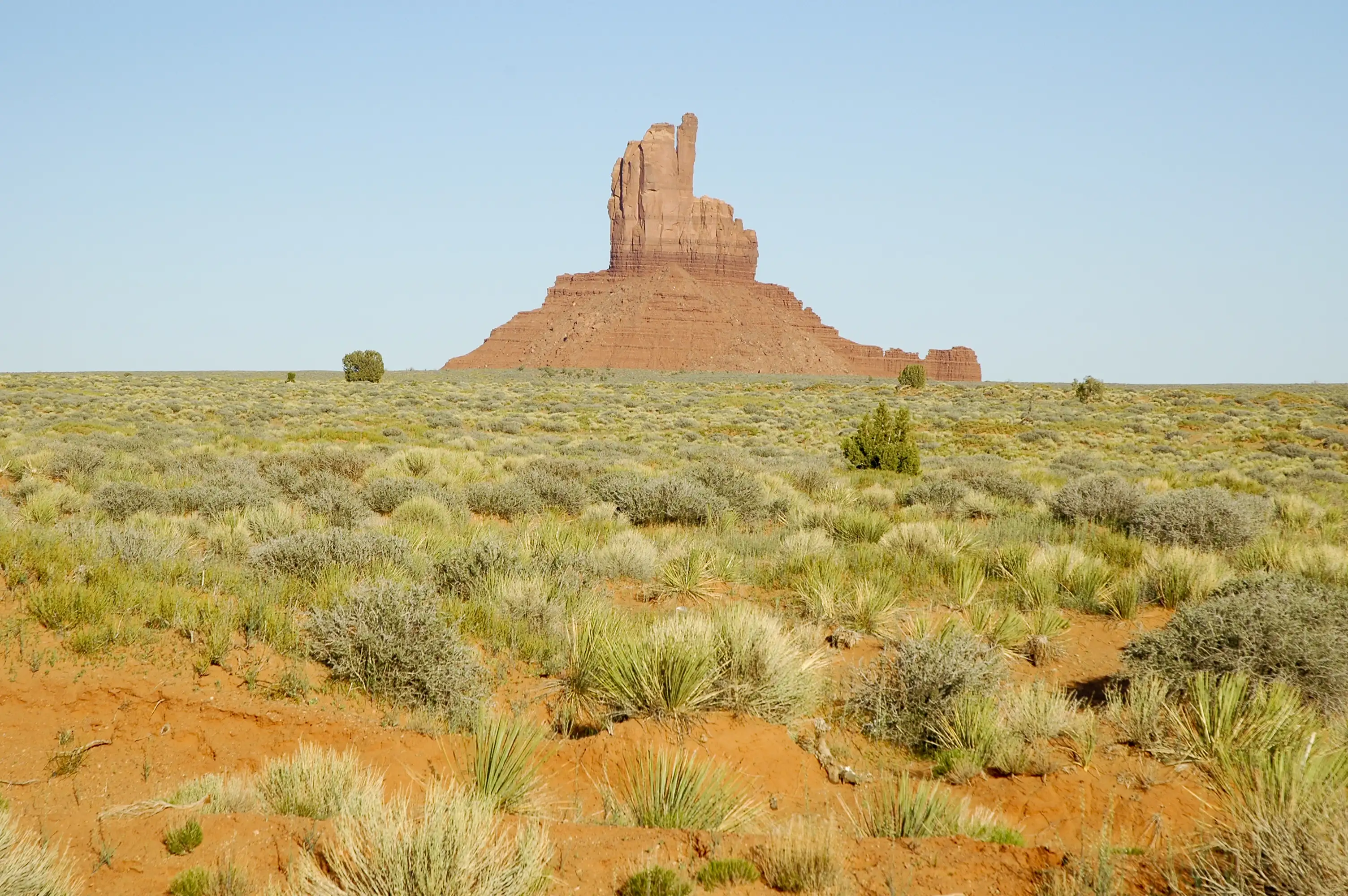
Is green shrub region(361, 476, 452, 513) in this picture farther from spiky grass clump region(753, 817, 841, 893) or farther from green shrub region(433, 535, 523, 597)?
spiky grass clump region(753, 817, 841, 893)

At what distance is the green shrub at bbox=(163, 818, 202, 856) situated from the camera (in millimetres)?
3896

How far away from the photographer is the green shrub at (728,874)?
11.7 feet

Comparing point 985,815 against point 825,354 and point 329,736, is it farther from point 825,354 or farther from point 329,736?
point 825,354

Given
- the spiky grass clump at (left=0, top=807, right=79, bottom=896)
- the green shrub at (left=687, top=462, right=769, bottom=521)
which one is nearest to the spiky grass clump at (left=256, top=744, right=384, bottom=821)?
the spiky grass clump at (left=0, top=807, right=79, bottom=896)

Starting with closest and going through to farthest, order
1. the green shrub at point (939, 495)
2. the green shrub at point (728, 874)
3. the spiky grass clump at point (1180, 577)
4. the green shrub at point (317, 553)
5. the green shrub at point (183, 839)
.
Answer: the green shrub at point (728, 874)
the green shrub at point (183, 839)
the green shrub at point (317, 553)
the spiky grass clump at point (1180, 577)
the green shrub at point (939, 495)

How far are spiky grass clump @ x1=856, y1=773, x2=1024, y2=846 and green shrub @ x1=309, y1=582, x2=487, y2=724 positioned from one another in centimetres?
271

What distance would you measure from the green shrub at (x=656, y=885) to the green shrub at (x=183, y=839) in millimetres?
1926

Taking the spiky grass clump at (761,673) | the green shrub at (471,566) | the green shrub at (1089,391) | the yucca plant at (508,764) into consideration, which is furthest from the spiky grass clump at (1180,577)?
the green shrub at (1089,391)

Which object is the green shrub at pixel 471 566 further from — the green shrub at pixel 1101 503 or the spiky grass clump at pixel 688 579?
the green shrub at pixel 1101 503

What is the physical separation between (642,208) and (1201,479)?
14017 centimetres

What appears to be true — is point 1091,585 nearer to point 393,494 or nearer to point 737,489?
point 737,489

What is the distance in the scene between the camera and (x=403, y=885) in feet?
10.6

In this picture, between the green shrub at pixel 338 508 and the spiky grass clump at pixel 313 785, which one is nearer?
the spiky grass clump at pixel 313 785

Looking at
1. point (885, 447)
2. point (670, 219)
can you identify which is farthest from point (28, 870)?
point (670, 219)
